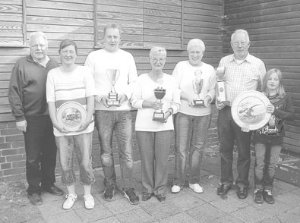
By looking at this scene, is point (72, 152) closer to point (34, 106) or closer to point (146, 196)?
point (34, 106)

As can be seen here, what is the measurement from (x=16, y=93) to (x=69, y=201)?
142 centimetres

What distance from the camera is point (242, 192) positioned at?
4266 mm

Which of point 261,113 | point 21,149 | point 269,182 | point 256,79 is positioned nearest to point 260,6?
point 256,79

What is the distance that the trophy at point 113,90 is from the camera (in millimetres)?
3814

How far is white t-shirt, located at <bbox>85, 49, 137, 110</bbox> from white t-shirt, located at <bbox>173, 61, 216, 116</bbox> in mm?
652

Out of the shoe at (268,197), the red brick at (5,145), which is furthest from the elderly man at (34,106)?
the shoe at (268,197)

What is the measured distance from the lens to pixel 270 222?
3.65 metres

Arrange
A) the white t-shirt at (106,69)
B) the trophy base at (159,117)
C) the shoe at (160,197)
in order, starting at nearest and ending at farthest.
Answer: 1. the trophy base at (159,117)
2. the white t-shirt at (106,69)
3. the shoe at (160,197)

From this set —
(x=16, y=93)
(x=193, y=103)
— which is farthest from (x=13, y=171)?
(x=193, y=103)

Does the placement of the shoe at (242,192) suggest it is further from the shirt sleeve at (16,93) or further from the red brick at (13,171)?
the red brick at (13,171)

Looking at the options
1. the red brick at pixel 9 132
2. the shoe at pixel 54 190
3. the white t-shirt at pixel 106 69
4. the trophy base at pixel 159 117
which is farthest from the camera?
the red brick at pixel 9 132

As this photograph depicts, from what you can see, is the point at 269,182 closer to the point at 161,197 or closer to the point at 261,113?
the point at 261,113

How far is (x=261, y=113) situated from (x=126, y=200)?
6.42 feet

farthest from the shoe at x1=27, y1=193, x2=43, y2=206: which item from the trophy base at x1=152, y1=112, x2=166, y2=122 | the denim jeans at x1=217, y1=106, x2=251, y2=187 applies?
the denim jeans at x1=217, y1=106, x2=251, y2=187
